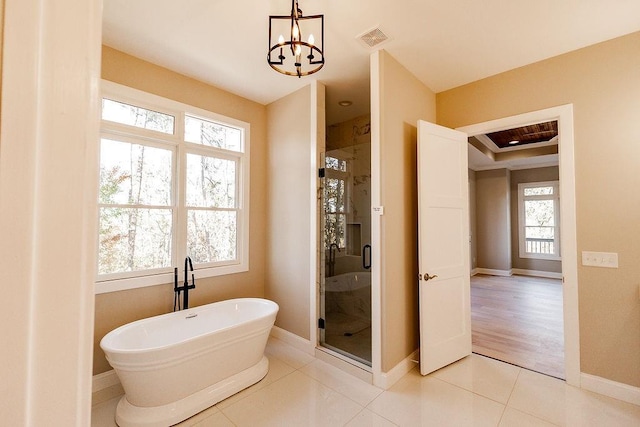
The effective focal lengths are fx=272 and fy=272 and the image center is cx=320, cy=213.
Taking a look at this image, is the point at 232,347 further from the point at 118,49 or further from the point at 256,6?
the point at 118,49

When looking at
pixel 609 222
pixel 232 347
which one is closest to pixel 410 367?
pixel 232 347

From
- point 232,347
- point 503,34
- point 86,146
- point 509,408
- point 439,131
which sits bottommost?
point 509,408

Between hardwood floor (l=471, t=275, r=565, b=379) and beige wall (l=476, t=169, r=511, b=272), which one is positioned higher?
beige wall (l=476, t=169, r=511, b=272)

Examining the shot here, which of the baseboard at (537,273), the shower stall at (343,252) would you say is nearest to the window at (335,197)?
the shower stall at (343,252)

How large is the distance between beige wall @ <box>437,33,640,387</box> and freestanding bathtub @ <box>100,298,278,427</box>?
2.78m

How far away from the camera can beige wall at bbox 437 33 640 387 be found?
2.15 metres

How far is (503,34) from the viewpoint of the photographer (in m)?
2.24

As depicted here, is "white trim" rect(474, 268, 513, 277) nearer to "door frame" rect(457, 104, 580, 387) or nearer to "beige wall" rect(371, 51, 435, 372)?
"door frame" rect(457, 104, 580, 387)

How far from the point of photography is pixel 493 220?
285 inches

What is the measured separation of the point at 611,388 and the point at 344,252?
245 cm

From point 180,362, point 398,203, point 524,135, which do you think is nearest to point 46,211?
point 180,362

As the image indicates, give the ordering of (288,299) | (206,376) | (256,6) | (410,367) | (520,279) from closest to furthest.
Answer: (256,6), (206,376), (410,367), (288,299), (520,279)

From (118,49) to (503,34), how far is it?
3338 millimetres

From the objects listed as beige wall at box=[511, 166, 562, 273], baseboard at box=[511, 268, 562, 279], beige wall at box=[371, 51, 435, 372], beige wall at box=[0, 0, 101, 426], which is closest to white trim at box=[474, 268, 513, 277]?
baseboard at box=[511, 268, 562, 279]
